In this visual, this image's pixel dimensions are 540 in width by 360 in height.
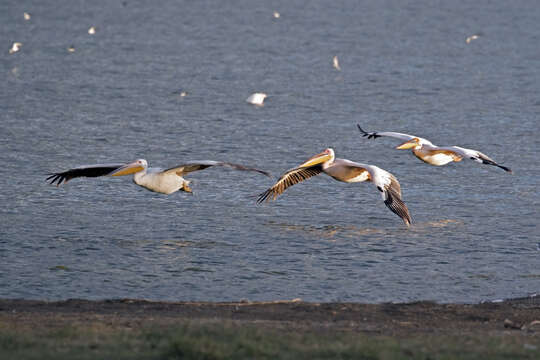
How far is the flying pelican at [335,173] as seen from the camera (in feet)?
34.6

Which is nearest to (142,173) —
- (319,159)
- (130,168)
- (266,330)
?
(130,168)

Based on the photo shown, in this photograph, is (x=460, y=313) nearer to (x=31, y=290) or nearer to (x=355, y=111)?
(x=31, y=290)

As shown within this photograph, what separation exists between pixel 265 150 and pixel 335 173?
123 inches

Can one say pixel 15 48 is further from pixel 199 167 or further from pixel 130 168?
pixel 199 167

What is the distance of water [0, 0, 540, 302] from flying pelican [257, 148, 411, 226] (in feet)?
1.14

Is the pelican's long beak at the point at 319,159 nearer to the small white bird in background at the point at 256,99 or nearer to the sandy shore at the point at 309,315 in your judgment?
the sandy shore at the point at 309,315

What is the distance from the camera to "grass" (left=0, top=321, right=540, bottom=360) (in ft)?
18.1

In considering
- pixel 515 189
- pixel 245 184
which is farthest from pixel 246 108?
pixel 515 189

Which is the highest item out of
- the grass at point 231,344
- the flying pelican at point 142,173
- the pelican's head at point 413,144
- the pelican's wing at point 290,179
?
the grass at point 231,344

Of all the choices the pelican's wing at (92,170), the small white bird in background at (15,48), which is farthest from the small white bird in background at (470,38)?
the pelican's wing at (92,170)

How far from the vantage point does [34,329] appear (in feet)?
20.7

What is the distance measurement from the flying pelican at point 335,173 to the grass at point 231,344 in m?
4.31

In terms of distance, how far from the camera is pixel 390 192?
1035 cm

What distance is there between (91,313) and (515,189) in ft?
22.5
